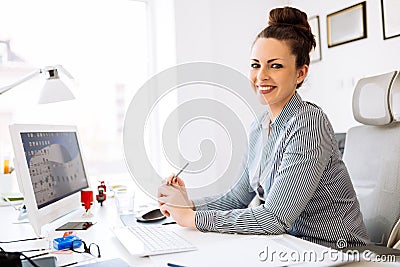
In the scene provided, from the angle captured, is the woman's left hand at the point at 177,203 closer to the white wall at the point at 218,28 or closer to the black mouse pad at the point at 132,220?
the black mouse pad at the point at 132,220

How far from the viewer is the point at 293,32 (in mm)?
1204

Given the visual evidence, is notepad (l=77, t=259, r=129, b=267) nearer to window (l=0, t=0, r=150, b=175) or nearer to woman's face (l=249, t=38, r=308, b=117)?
woman's face (l=249, t=38, r=308, b=117)

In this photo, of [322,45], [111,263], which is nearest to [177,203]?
[111,263]

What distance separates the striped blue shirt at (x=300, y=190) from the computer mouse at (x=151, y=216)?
159 millimetres

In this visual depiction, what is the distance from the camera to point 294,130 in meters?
1.11

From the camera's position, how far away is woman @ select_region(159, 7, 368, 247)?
103cm

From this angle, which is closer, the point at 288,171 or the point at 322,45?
the point at 288,171

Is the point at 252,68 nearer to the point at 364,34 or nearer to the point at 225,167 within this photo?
the point at 225,167

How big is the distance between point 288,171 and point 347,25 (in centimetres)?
189

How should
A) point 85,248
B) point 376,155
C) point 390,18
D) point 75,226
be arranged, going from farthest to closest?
point 390,18
point 376,155
point 75,226
point 85,248

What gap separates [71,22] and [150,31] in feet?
1.89

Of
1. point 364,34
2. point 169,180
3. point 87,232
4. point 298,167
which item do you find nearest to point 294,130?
point 298,167

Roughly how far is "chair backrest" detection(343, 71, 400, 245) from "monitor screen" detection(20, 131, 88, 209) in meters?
1.04

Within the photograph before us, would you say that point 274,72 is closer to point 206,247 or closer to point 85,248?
point 206,247
